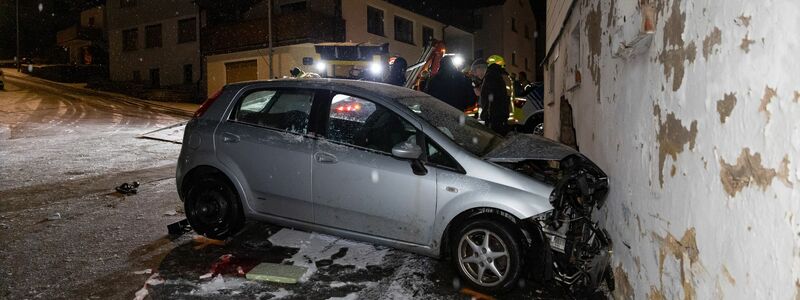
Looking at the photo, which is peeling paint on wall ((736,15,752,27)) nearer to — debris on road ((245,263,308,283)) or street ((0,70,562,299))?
street ((0,70,562,299))

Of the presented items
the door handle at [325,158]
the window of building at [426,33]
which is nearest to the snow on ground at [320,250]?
the door handle at [325,158]

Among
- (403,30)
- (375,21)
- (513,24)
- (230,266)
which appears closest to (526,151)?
(230,266)

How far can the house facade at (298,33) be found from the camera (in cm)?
2455

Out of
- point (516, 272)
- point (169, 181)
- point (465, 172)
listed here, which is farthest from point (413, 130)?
point (169, 181)

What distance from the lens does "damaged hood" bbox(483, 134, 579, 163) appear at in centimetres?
404

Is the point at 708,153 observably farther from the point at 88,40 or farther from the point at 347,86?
the point at 88,40

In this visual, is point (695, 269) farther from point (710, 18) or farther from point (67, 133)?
point (67, 133)

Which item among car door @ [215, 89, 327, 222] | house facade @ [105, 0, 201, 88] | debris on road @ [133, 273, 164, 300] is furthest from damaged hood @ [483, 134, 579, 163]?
house facade @ [105, 0, 201, 88]

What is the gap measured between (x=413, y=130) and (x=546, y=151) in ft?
3.49

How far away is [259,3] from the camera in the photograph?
27844 mm

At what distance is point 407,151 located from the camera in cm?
400

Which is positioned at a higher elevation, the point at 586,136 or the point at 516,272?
the point at 586,136

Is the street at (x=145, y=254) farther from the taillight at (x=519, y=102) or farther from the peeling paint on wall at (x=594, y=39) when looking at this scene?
the taillight at (x=519, y=102)

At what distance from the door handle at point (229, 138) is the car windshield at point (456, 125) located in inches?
62.0
